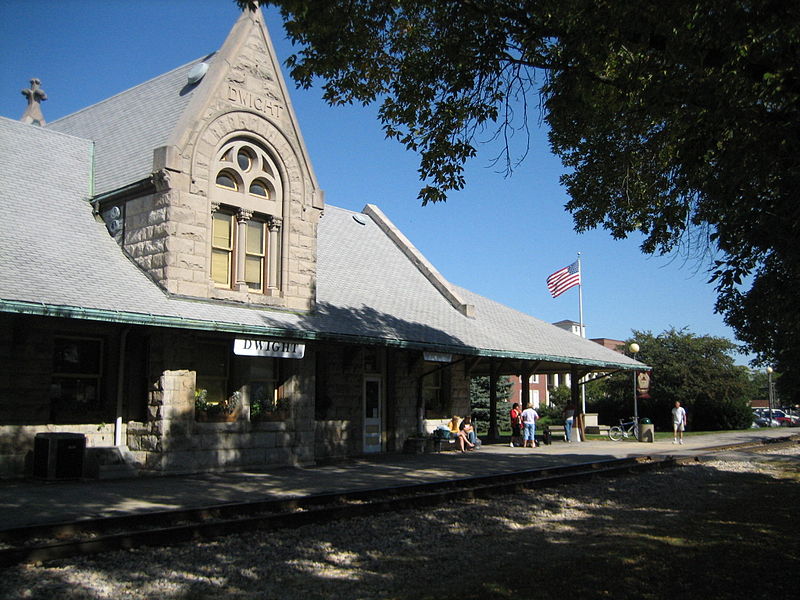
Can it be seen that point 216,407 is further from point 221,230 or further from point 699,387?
point 699,387

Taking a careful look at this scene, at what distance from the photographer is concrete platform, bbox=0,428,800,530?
36.7ft

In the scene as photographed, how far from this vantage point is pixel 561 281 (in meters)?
37.9

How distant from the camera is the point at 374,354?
2378cm

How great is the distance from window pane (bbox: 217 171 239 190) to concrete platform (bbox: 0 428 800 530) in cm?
684

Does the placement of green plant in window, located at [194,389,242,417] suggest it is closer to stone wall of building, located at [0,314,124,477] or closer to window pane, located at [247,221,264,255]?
stone wall of building, located at [0,314,124,477]

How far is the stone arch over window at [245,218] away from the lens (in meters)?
18.5

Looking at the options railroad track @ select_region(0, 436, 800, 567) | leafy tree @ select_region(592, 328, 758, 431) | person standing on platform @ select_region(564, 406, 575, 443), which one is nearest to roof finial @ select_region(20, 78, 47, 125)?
railroad track @ select_region(0, 436, 800, 567)

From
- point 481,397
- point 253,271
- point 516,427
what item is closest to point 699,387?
point 481,397

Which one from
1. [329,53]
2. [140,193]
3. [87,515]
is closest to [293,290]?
[140,193]

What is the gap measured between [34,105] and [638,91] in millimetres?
20034

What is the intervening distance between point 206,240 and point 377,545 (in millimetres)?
10331

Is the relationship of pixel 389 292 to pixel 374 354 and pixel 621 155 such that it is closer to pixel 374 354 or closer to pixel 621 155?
pixel 374 354

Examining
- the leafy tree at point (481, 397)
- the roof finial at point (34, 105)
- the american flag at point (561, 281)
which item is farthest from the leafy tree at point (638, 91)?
the leafy tree at point (481, 397)

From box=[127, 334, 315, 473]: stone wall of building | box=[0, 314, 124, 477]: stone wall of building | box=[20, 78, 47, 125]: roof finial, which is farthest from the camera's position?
box=[20, 78, 47, 125]: roof finial
